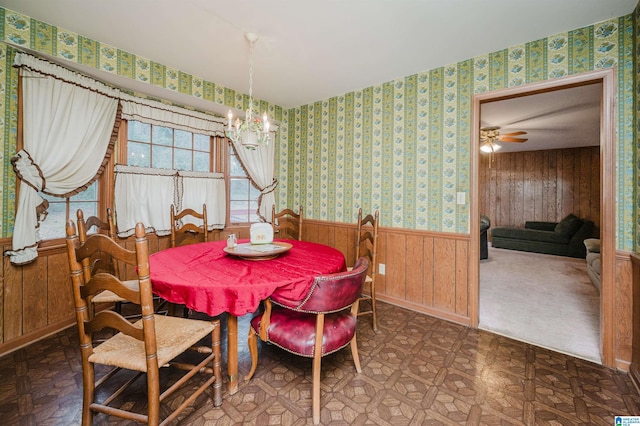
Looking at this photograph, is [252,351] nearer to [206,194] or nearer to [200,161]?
[206,194]

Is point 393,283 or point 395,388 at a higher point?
point 393,283

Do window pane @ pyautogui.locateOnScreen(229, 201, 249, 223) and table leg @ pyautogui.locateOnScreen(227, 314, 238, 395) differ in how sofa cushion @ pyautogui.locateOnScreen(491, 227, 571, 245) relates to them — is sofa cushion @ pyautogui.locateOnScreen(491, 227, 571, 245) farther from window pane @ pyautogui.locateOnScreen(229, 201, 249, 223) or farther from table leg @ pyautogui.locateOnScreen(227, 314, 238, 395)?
table leg @ pyautogui.locateOnScreen(227, 314, 238, 395)

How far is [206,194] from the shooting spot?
348 cm

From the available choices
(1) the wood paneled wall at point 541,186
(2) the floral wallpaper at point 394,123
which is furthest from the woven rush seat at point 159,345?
(1) the wood paneled wall at point 541,186

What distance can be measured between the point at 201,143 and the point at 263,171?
0.87 meters

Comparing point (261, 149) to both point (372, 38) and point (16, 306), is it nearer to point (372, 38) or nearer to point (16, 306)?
point (372, 38)

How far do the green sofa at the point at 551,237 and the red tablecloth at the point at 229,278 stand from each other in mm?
6326

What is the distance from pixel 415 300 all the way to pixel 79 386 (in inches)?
112

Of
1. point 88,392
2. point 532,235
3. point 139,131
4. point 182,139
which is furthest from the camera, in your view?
point 532,235

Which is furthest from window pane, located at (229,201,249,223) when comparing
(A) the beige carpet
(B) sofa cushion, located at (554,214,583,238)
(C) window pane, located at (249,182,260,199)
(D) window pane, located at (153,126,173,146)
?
(B) sofa cushion, located at (554,214,583,238)

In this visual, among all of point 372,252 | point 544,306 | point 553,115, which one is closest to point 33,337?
point 372,252

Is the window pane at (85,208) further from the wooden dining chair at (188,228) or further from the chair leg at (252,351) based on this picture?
the chair leg at (252,351)

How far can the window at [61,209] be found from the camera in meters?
2.43

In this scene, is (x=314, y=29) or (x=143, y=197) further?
(x=143, y=197)
